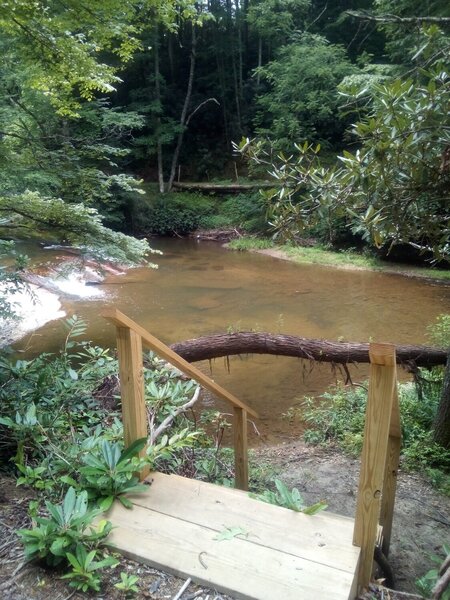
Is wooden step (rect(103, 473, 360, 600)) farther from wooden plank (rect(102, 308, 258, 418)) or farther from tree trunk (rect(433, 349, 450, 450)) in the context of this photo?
tree trunk (rect(433, 349, 450, 450))

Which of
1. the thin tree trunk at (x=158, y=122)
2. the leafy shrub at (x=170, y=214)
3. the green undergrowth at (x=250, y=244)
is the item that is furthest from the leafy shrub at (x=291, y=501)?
the thin tree trunk at (x=158, y=122)

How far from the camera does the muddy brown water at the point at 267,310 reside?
616 cm

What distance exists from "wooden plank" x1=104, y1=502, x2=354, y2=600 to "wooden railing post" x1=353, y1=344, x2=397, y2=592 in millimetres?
153

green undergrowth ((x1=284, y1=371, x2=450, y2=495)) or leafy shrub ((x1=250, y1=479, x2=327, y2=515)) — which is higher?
leafy shrub ((x1=250, y1=479, x2=327, y2=515))

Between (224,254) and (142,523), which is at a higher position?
(142,523)

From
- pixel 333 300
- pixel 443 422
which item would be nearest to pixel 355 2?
pixel 333 300

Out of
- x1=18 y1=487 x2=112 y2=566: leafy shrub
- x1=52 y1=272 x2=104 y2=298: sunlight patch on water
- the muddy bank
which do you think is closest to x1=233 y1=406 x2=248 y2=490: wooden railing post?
x1=18 y1=487 x2=112 y2=566: leafy shrub

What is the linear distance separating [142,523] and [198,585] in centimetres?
36

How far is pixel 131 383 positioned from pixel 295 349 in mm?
3159

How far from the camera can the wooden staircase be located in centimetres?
148

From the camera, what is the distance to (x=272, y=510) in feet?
6.07

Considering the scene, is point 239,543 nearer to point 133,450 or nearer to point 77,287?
point 133,450

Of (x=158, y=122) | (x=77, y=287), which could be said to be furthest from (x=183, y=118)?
(x=77, y=287)

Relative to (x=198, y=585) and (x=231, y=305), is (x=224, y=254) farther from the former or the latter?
(x=198, y=585)
